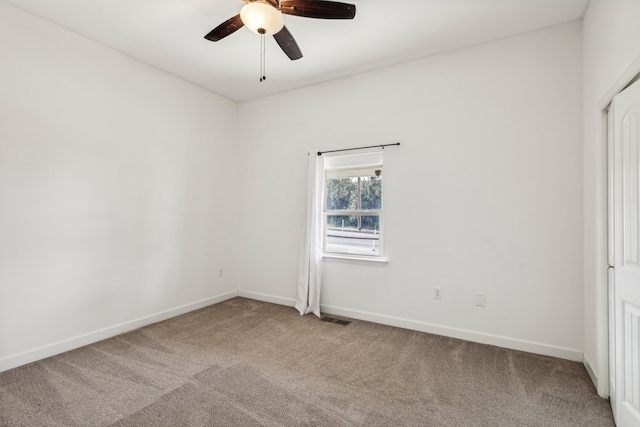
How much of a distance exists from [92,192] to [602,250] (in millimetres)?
4241

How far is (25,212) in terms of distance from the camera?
2.57m

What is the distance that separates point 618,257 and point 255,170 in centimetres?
390

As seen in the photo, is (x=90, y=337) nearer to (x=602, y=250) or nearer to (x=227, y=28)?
(x=227, y=28)

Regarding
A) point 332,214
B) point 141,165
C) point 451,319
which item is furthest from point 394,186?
point 141,165

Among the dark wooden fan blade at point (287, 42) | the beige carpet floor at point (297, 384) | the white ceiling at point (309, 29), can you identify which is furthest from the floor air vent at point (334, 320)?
the white ceiling at point (309, 29)

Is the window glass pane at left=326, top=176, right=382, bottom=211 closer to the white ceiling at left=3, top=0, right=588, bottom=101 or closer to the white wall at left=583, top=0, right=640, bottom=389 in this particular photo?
the white ceiling at left=3, top=0, right=588, bottom=101

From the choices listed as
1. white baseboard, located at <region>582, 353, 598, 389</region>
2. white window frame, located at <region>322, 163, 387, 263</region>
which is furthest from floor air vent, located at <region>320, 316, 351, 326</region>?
white baseboard, located at <region>582, 353, 598, 389</region>

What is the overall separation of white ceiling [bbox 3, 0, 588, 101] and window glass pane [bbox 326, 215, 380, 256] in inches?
68.9

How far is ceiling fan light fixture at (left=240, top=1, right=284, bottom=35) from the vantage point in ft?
6.46

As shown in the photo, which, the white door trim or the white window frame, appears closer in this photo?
the white door trim

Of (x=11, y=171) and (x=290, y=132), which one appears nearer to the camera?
(x=11, y=171)

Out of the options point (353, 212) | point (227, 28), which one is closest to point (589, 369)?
point (353, 212)

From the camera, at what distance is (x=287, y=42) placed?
2.41 m

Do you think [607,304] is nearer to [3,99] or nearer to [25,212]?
A: [25,212]
